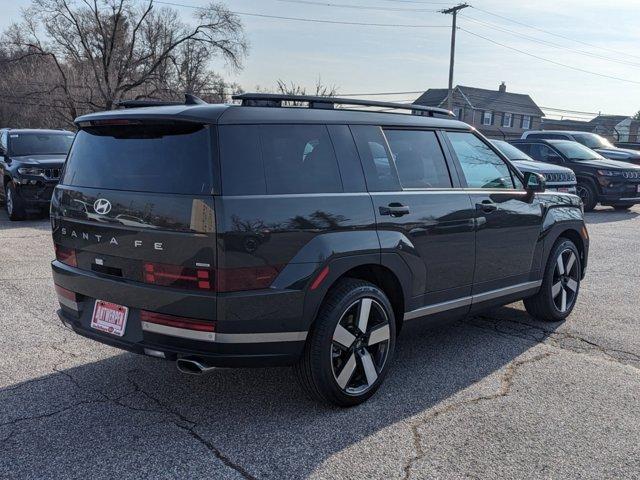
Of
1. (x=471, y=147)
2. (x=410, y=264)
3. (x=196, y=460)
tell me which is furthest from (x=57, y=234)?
(x=471, y=147)

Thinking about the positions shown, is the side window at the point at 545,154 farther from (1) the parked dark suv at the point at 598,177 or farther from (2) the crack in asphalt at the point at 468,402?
(2) the crack in asphalt at the point at 468,402

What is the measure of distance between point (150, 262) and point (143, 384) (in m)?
1.20

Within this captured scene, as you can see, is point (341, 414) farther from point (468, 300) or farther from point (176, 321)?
point (468, 300)

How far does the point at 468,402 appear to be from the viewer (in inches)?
151

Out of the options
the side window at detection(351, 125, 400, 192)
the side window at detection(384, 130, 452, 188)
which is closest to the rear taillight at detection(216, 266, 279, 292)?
the side window at detection(351, 125, 400, 192)

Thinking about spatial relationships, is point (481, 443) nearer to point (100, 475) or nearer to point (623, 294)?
point (100, 475)

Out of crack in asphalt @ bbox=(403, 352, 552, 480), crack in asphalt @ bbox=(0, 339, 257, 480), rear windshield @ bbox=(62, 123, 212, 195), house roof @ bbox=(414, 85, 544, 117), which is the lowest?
crack in asphalt @ bbox=(0, 339, 257, 480)

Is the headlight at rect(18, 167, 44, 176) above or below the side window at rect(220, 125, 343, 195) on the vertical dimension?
below

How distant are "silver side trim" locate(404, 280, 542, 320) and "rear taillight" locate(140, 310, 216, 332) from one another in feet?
5.02

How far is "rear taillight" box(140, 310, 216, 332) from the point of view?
124 inches

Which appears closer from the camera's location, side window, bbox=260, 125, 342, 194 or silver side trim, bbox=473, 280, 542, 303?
side window, bbox=260, 125, 342, 194

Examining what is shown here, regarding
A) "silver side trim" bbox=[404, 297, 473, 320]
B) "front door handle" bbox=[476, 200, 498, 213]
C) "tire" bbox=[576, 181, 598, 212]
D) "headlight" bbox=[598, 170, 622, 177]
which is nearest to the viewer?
"silver side trim" bbox=[404, 297, 473, 320]

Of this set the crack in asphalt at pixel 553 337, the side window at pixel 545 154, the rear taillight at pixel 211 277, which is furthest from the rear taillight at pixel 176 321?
the side window at pixel 545 154

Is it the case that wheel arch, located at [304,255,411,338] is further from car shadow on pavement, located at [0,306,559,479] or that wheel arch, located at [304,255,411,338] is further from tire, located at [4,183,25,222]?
tire, located at [4,183,25,222]
